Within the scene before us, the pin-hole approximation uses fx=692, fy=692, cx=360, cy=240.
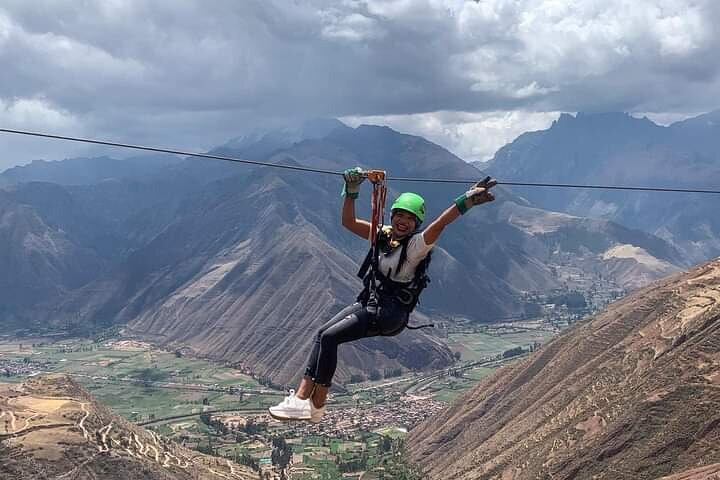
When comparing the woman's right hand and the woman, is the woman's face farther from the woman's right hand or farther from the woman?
the woman's right hand

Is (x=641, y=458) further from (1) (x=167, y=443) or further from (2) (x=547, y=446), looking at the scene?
(1) (x=167, y=443)

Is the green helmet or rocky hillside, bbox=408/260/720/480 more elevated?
the green helmet

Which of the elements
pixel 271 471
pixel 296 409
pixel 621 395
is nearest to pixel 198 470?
pixel 271 471

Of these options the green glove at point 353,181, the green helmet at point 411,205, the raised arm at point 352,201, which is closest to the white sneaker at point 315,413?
the raised arm at point 352,201

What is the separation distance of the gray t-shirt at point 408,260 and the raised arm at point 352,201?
1.10 metres

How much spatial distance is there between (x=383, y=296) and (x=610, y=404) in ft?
210

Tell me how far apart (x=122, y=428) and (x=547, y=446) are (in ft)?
160

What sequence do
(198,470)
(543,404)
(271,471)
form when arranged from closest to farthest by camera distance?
(198,470), (543,404), (271,471)

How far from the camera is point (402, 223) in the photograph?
14.3m

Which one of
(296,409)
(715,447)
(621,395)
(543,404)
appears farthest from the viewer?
(543,404)

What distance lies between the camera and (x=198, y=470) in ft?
264

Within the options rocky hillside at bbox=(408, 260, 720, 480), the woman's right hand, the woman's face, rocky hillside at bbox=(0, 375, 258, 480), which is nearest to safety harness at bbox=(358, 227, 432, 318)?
the woman's face

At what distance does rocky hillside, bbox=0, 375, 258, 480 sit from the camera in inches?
2670

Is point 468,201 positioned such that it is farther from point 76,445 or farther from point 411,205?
point 76,445
